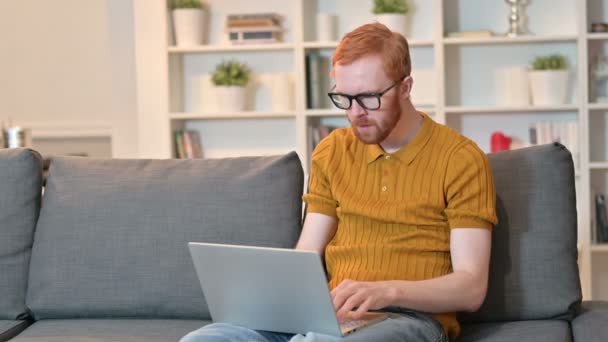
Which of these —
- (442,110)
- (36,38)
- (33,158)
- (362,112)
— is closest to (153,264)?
(33,158)

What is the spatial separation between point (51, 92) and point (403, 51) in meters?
3.46

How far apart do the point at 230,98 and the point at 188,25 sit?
40 centimetres

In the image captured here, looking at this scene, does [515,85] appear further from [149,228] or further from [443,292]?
[443,292]

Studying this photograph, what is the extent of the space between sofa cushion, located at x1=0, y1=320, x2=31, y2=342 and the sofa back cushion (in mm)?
1097

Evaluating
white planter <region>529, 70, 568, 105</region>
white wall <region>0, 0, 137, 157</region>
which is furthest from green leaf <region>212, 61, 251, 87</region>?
white planter <region>529, 70, 568, 105</region>

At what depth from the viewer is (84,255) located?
2514 millimetres

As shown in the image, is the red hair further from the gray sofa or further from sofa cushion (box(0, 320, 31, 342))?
sofa cushion (box(0, 320, 31, 342))

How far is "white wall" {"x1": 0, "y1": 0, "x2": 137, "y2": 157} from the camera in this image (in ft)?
16.9

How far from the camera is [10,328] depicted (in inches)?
96.2

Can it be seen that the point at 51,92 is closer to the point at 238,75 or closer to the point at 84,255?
the point at 238,75

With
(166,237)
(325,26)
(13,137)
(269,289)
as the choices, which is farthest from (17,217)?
(325,26)

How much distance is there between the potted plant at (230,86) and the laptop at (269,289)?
280 cm

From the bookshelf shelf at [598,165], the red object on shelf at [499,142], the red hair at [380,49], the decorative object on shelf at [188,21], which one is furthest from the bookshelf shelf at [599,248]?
the red hair at [380,49]

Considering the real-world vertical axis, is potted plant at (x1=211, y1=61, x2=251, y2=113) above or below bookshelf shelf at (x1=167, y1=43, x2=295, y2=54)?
below
